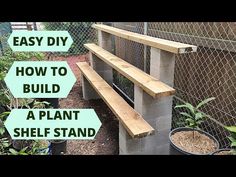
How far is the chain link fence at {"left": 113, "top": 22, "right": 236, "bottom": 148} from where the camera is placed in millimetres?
2035

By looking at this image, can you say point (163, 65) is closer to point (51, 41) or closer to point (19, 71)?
point (51, 41)

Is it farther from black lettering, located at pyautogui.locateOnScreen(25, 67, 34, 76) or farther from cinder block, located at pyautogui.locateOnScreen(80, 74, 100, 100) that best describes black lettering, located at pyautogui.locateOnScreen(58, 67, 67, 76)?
cinder block, located at pyautogui.locateOnScreen(80, 74, 100, 100)

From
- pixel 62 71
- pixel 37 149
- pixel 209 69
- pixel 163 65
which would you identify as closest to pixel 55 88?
pixel 62 71

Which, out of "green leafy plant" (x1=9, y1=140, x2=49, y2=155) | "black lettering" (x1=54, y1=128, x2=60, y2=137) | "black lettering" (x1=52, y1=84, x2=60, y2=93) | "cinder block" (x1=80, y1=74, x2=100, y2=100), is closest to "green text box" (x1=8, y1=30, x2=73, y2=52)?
"black lettering" (x1=52, y1=84, x2=60, y2=93)

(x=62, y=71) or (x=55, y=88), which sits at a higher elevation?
(x=62, y=71)

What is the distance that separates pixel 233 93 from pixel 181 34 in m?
0.80

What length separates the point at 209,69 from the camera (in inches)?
89.0

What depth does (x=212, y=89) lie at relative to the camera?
7.37ft

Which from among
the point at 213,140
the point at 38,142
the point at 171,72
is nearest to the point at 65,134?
the point at 38,142

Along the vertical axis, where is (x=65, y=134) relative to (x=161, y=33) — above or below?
below

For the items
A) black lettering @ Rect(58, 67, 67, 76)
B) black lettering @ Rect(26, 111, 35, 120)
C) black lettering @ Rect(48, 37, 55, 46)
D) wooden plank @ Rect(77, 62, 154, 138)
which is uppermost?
black lettering @ Rect(48, 37, 55, 46)

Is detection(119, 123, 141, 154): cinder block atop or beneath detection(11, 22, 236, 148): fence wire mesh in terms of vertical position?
beneath

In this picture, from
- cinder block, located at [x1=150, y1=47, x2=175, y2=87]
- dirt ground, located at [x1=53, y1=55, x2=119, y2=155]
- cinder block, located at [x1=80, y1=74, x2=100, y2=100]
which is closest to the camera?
cinder block, located at [x1=150, y1=47, x2=175, y2=87]

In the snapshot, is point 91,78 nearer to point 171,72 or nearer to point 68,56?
point 171,72
